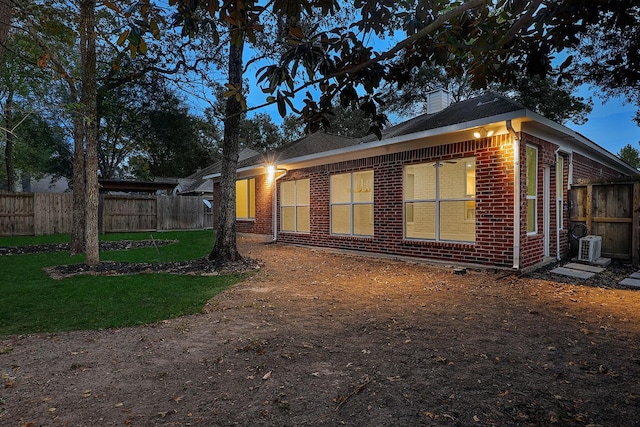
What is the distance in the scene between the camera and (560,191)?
27.9 ft

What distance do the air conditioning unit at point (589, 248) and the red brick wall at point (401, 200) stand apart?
241 cm

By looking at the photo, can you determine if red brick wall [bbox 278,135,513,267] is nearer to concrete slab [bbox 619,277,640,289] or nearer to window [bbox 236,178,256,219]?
concrete slab [bbox 619,277,640,289]

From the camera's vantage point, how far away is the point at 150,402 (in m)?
2.43

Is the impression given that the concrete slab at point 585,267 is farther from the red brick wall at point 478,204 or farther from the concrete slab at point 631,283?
the concrete slab at point 631,283

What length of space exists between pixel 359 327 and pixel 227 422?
208 cm

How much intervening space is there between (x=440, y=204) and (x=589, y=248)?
3.20m

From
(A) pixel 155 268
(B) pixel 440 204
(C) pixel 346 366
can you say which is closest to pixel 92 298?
(A) pixel 155 268

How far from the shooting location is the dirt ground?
2.28m

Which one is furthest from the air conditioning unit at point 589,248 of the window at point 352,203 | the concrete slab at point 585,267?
the window at point 352,203

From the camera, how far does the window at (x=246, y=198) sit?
14727mm

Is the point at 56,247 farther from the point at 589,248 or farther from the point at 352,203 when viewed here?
the point at 589,248

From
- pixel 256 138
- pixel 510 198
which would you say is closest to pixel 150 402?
pixel 510 198

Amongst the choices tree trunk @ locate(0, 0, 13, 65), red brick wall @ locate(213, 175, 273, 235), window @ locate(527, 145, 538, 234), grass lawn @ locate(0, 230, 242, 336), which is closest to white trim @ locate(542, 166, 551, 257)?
window @ locate(527, 145, 538, 234)

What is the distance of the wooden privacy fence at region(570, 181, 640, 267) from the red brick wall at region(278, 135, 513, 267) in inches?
118
